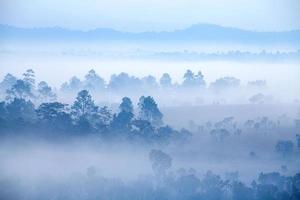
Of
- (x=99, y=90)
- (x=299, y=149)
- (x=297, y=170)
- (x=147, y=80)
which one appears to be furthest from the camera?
(x=147, y=80)

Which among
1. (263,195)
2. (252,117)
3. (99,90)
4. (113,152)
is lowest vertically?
(263,195)

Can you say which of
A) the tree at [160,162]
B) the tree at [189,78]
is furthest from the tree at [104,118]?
the tree at [189,78]

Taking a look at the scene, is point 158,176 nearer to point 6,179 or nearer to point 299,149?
point 6,179

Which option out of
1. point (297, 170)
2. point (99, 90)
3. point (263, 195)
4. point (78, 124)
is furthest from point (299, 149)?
point (99, 90)

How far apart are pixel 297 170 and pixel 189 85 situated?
100876 millimetres

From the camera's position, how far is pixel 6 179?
5331 cm

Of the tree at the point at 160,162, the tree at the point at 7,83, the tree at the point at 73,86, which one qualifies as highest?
the tree at the point at 73,86

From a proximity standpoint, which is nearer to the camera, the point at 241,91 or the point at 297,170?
the point at 297,170

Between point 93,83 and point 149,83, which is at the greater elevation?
point 149,83

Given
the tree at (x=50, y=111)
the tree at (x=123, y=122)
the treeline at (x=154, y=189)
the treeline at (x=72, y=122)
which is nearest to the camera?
the treeline at (x=154, y=189)

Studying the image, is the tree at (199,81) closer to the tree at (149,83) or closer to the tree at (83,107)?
the tree at (149,83)

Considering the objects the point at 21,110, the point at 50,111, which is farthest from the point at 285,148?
the point at 21,110

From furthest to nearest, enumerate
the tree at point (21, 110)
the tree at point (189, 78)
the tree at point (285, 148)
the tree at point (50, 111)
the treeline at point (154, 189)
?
the tree at point (189, 78) < the tree at point (285, 148) < the tree at point (21, 110) < the tree at point (50, 111) < the treeline at point (154, 189)

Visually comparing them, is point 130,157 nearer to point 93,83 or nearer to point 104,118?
point 104,118
